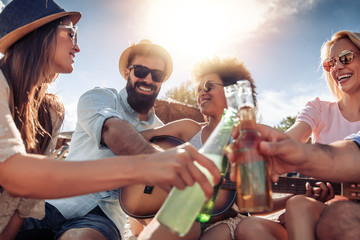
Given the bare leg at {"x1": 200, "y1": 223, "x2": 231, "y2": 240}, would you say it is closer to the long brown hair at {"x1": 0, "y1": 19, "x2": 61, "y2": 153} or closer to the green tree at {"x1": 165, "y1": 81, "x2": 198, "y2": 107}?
the long brown hair at {"x1": 0, "y1": 19, "x2": 61, "y2": 153}

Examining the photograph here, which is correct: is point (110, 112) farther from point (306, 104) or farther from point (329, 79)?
point (329, 79)

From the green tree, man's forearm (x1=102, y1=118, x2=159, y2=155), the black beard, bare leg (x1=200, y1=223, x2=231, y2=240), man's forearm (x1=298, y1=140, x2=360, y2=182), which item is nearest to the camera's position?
man's forearm (x1=298, y1=140, x2=360, y2=182)

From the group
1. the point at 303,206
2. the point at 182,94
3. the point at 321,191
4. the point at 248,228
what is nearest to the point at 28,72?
the point at 248,228

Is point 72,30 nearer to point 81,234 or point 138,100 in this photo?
point 138,100

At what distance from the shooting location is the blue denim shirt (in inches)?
90.9

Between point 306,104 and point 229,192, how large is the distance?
1.35m

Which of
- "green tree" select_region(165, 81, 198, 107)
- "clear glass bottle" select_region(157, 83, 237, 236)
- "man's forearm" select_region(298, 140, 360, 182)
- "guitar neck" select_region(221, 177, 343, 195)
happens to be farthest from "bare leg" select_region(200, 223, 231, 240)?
Result: "green tree" select_region(165, 81, 198, 107)

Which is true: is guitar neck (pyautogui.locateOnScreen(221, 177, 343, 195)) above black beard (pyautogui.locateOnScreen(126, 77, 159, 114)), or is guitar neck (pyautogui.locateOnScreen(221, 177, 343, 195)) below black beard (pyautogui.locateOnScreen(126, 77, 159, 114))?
below

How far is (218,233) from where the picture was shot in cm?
220

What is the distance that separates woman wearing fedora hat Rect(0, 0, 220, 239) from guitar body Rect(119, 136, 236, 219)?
0.80 meters

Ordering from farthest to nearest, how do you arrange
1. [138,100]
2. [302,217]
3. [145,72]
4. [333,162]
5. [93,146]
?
[145,72]
[138,100]
[93,146]
[302,217]
[333,162]

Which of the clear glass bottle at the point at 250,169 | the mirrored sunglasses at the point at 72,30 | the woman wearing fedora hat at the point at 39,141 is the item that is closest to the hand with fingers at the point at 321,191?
the clear glass bottle at the point at 250,169

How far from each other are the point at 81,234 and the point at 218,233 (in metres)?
1.11

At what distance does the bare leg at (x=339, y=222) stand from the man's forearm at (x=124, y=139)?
1235 millimetres
